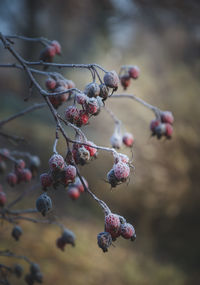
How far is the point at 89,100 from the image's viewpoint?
2.74 ft

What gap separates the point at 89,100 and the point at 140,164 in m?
4.31

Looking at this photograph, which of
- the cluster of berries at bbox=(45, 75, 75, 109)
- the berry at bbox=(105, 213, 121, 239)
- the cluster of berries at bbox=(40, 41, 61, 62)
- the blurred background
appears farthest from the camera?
the blurred background

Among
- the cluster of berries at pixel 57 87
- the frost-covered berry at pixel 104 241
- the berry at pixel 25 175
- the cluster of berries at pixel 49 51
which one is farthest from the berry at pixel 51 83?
the frost-covered berry at pixel 104 241

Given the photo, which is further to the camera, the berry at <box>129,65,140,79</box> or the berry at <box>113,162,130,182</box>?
the berry at <box>129,65,140,79</box>

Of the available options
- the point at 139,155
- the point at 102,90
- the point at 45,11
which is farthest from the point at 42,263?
the point at 45,11

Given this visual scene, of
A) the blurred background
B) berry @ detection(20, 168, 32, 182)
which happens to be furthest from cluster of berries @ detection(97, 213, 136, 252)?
the blurred background

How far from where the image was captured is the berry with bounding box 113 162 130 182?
2.68 ft

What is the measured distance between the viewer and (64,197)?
527cm

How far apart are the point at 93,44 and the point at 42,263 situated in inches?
257

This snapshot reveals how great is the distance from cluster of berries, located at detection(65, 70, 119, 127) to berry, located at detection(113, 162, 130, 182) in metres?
0.17

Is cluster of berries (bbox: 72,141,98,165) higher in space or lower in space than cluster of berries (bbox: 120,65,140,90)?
lower

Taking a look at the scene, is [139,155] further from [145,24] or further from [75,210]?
[145,24]

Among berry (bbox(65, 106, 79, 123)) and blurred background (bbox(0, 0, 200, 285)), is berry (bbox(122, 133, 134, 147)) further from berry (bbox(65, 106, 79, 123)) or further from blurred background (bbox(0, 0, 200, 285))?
blurred background (bbox(0, 0, 200, 285))

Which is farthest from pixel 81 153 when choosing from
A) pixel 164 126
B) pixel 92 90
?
pixel 164 126
